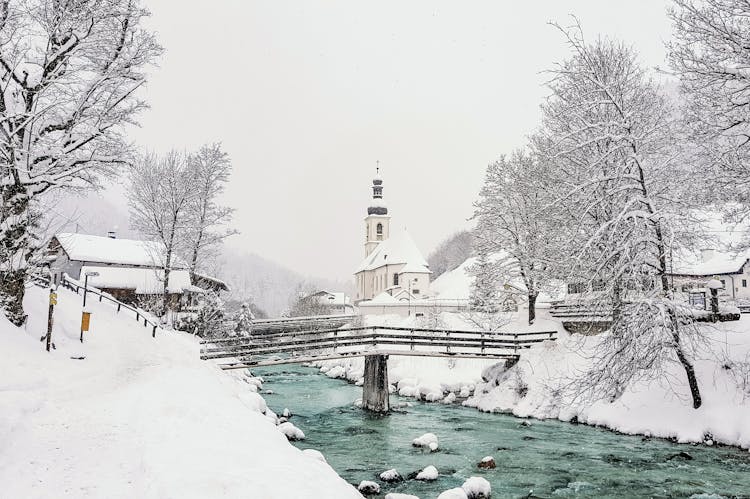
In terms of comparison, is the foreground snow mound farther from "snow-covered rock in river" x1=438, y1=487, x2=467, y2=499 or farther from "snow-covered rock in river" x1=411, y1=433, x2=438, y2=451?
"snow-covered rock in river" x1=411, y1=433, x2=438, y2=451

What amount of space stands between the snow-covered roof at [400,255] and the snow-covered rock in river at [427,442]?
176 ft

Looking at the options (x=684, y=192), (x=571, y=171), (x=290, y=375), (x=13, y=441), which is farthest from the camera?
(x=290, y=375)

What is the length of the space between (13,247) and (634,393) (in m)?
19.9

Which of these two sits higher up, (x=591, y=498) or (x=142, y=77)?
(x=142, y=77)

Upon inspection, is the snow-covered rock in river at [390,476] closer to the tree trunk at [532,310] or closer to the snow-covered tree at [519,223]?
the snow-covered tree at [519,223]

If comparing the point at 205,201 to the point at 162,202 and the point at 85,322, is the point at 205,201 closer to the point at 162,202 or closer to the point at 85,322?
the point at 162,202

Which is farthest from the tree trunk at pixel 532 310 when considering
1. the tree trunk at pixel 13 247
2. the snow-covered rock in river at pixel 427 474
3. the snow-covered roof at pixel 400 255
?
the snow-covered roof at pixel 400 255

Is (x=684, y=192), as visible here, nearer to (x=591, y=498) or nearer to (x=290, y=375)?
(x=591, y=498)

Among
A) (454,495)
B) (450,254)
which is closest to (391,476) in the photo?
(454,495)

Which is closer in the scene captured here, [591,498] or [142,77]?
[591,498]

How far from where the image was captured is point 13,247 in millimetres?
13281

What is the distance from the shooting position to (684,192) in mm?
16750

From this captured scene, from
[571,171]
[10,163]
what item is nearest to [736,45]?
[571,171]

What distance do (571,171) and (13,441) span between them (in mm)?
22065
